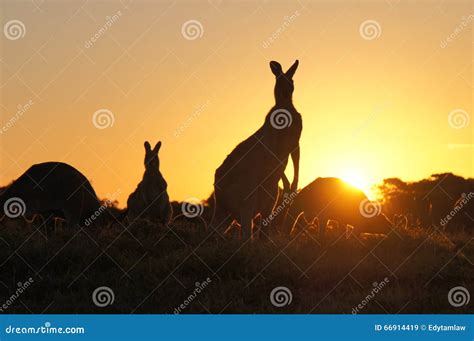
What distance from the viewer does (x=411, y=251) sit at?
39.6 feet

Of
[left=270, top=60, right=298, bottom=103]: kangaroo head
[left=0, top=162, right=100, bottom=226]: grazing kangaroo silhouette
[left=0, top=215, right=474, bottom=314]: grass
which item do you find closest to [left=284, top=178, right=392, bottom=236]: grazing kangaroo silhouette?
[left=0, top=215, right=474, bottom=314]: grass

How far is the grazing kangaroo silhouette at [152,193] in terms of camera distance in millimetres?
14406

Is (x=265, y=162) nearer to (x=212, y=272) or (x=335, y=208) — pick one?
(x=212, y=272)

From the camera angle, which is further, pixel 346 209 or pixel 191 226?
pixel 346 209

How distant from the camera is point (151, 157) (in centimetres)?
1462

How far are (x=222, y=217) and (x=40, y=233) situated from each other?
2.84 m

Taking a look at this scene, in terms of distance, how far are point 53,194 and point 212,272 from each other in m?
4.03

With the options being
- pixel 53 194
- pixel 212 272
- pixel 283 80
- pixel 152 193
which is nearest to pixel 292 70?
pixel 283 80

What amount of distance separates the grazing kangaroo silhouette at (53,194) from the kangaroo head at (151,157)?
115 cm

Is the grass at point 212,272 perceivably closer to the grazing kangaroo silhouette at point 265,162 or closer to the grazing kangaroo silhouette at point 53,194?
the grazing kangaroo silhouette at point 265,162

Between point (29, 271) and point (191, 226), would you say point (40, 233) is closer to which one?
point (29, 271)

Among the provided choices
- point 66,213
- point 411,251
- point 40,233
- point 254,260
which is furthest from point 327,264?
point 66,213

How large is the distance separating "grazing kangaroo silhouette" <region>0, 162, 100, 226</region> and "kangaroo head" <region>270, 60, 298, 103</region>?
3.54 m

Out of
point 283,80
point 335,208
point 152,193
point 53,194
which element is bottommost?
point 53,194
